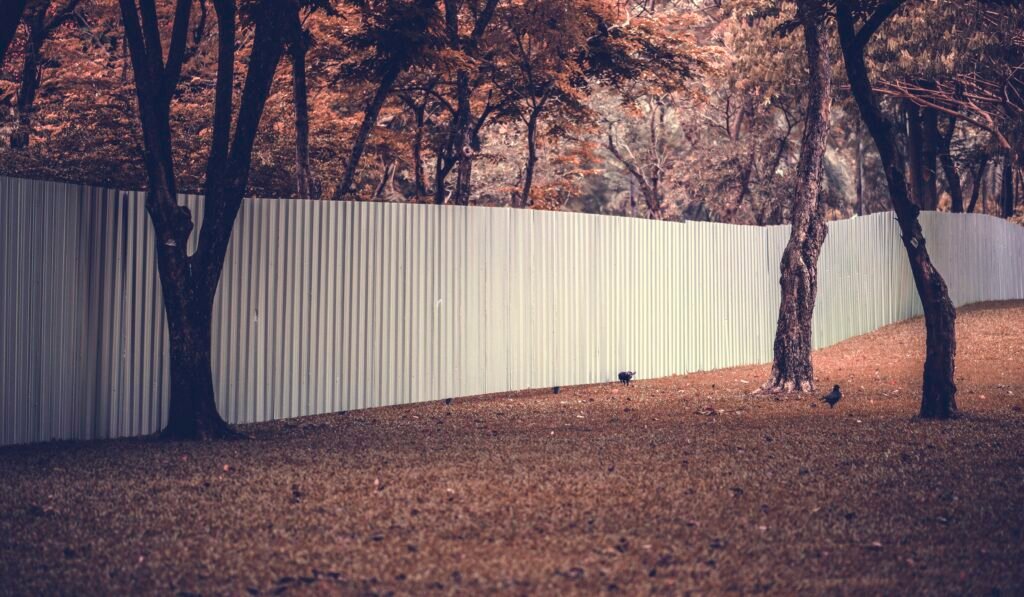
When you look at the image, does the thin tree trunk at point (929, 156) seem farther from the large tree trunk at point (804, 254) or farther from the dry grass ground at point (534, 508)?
the dry grass ground at point (534, 508)

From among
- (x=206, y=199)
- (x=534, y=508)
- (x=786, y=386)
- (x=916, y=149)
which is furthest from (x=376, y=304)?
(x=916, y=149)

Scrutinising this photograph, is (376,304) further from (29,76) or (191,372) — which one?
(29,76)

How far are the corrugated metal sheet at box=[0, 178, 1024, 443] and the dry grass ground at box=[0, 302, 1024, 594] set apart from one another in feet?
2.31

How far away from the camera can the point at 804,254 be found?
45.1ft

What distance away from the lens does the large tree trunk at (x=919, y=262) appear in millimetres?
10805

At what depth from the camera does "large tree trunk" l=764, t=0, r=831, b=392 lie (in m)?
13.6

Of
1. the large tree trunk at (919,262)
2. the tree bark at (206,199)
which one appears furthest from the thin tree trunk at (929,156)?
the tree bark at (206,199)

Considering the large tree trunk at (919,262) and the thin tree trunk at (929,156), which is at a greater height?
the thin tree trunk at (929,156)

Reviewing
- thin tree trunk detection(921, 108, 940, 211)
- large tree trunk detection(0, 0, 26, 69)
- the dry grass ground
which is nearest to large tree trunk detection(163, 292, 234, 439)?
the dry grass ground

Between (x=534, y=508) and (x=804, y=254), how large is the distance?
8.09 meters

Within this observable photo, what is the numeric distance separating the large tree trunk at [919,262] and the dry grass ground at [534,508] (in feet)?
1.14

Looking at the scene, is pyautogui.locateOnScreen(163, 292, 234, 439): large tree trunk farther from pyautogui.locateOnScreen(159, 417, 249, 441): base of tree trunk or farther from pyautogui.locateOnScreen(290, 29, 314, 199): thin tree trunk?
pyautogui.locateOnScreen(290, 29, 314, 199): thin tree trunk

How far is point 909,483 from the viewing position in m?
7.35

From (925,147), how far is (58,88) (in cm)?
2103
